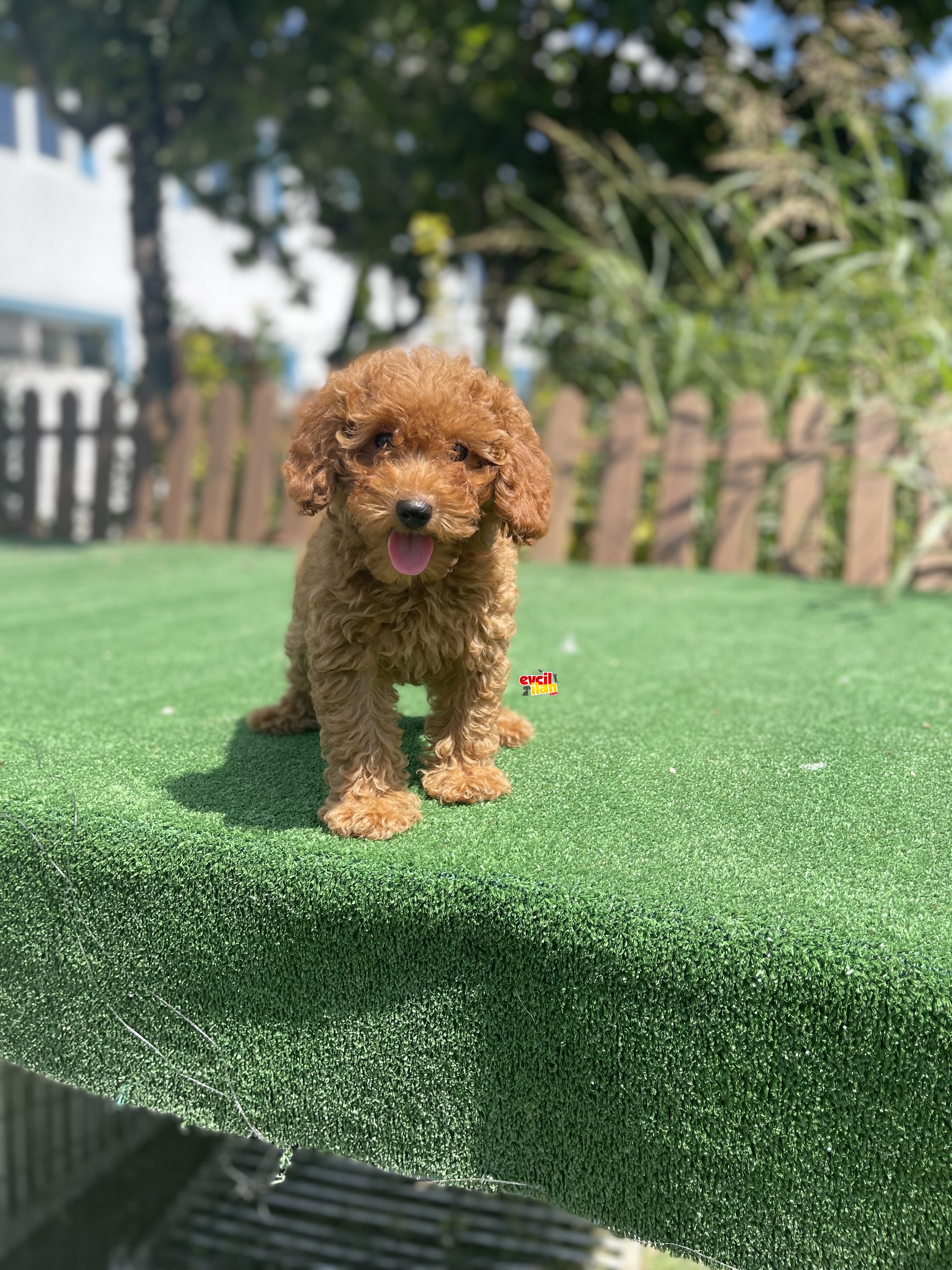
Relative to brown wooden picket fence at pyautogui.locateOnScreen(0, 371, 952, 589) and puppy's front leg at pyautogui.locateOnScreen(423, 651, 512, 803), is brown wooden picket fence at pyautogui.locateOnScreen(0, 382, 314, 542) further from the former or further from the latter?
puppy's front leg at pyautogui.locateOnScreen(423, 651, 512, 803)

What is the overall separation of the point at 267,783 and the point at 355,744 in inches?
16.2

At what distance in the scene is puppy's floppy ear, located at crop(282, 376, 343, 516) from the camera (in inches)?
76.2

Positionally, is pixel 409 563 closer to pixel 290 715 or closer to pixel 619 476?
pixel 290 715

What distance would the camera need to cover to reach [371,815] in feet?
6.79

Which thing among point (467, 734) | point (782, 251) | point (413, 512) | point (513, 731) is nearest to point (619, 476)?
point (782, 251)

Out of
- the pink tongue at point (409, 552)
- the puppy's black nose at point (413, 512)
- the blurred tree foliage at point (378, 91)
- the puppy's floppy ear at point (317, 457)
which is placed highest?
the blurred tree foliage at point (378, 91)

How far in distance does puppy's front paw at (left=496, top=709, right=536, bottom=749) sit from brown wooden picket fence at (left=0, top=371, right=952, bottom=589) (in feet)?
11.1

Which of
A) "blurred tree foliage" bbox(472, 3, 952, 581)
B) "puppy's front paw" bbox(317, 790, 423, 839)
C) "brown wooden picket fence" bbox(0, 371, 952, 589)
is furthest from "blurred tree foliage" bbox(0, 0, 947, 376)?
"puppy's front paw" bbox(317, 790, 423, 839)

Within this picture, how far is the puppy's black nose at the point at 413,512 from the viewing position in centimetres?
177

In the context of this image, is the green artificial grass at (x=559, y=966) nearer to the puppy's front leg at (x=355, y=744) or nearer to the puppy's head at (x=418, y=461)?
the puppy's front leg at (x=355, y=744)

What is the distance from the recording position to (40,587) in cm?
615

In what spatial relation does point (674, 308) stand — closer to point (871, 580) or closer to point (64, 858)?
point (871, 580)

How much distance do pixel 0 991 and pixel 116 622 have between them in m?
2.79
